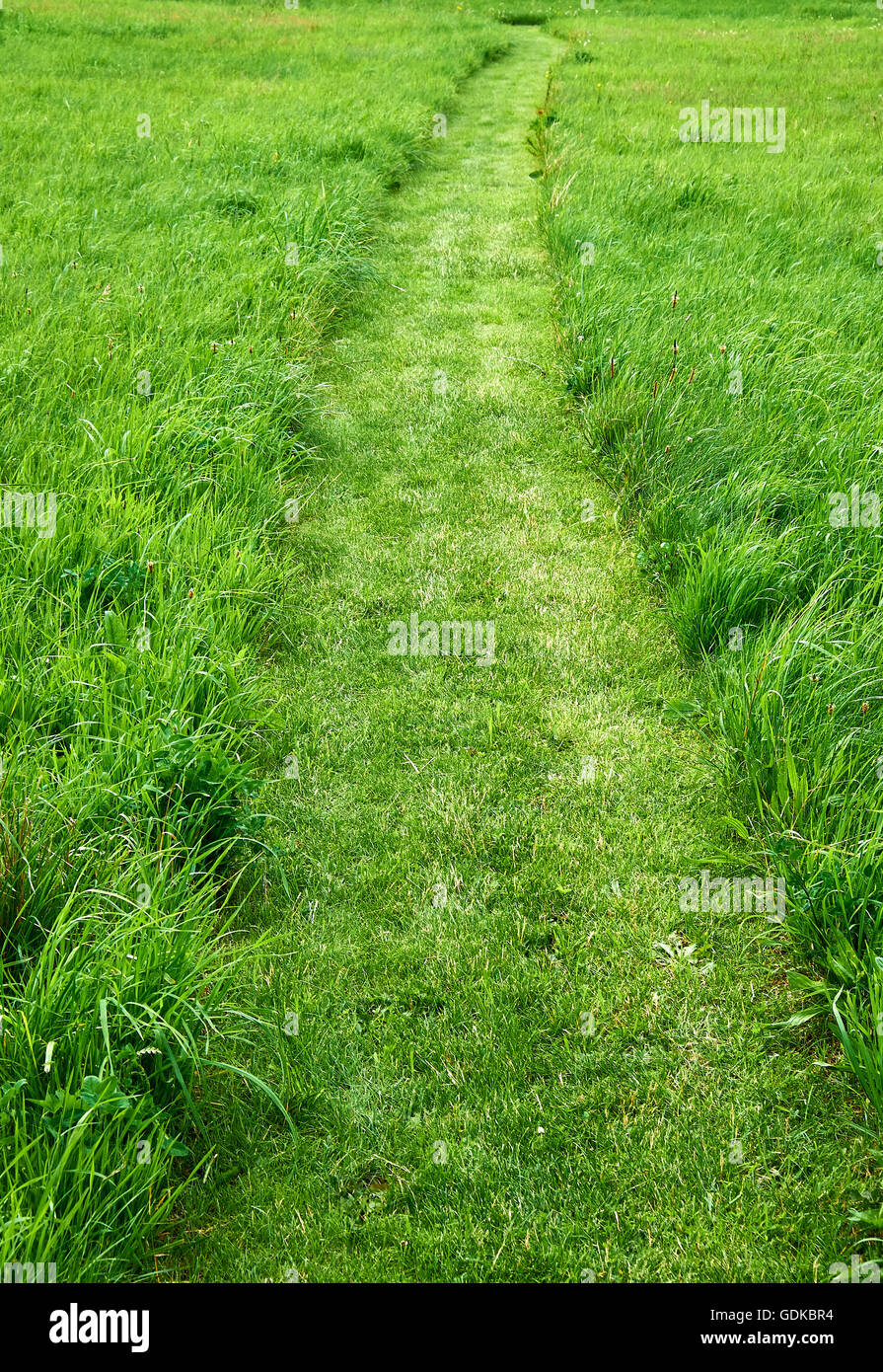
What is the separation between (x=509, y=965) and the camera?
2947 mm

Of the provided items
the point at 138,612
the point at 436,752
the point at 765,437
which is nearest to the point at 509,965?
the point at 436,752

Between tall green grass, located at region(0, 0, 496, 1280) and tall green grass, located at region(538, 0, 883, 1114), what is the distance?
69.7 inches

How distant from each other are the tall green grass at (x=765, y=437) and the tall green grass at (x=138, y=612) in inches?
69.7

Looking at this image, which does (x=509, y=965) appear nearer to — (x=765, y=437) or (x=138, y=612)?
(x=138, y=612)

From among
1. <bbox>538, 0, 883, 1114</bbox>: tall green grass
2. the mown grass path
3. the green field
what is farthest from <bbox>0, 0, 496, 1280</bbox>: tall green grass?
<bbox>538, 0, 883, 1114</bbox>: tall green grass

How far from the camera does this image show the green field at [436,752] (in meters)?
2.32

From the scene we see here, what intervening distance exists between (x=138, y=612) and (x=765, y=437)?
3.33 metres

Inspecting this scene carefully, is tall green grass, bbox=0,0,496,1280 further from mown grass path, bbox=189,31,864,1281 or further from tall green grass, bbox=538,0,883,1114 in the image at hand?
tall green grass, bbox=538,0,883,1114

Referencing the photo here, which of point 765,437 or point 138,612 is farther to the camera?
point 765,437

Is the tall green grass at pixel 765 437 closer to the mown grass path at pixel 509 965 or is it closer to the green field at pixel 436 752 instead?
the green field at pixel 436 752

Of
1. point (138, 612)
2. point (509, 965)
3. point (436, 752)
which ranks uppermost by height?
point (138, 612)

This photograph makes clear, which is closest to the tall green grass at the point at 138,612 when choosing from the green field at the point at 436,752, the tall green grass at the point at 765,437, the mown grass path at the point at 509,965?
the green field at the point at 436,752
